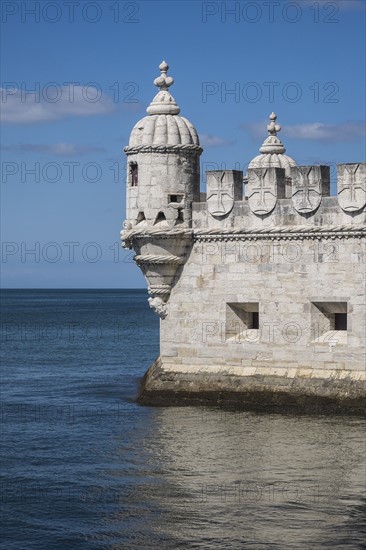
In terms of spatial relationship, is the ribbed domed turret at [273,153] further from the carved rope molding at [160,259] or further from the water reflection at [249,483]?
the water reflection at [249,483]

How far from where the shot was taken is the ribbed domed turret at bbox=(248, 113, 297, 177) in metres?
34.0

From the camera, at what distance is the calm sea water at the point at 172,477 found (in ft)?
60.5

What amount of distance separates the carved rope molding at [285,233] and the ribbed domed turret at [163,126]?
2.27m

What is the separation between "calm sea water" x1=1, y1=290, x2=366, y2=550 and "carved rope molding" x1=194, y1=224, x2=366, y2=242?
13.5ft

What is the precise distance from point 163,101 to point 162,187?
85.7 inches

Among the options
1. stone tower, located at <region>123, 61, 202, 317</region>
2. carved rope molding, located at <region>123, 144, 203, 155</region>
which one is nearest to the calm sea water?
stone tower, located at <region>123, 61, 202, 317</region>

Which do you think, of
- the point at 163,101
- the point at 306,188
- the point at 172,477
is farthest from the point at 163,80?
the point at 172,477

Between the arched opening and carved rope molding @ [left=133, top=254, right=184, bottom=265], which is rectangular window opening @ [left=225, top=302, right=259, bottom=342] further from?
the arched opening

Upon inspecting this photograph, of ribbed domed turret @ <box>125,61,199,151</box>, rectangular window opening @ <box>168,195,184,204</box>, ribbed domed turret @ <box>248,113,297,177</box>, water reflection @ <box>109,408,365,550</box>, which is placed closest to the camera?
water reflection @ <box>109,408,365,550</box>

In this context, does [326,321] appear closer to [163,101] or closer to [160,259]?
[160,259]

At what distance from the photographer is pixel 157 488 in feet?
69.4

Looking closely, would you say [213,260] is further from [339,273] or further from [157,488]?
[157,488]

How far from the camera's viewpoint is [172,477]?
22.0 m

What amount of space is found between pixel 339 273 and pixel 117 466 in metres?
7.49
